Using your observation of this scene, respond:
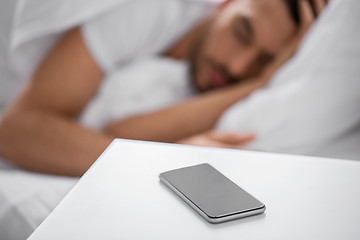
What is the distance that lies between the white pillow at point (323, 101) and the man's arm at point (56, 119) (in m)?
0.32

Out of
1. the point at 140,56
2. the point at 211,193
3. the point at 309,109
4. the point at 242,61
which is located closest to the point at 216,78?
the point at 242,61

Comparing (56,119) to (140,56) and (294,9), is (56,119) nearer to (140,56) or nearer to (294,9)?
(140,56)

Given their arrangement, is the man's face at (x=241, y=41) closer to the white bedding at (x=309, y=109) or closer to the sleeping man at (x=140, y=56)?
the sleeping man at (x=140, y=56)

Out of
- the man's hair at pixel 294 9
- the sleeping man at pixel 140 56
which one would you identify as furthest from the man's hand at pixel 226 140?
the man's hair at pixel 294 9

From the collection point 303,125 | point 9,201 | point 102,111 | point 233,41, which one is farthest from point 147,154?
point 233,41

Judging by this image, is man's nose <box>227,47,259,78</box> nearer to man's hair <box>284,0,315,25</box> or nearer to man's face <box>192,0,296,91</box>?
man's face <box>192,0,296,91</box>

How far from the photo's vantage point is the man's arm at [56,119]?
905 millimetres

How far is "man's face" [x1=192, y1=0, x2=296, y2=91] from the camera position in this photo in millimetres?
1025

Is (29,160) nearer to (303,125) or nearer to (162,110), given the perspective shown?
(162,110)

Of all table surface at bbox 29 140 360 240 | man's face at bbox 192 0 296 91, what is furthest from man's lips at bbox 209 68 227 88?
table surface at bbox 29 140 360 240

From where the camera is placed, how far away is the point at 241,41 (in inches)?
41.3

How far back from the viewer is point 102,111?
0.98m

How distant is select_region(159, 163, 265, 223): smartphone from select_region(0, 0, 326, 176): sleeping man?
1.40ft

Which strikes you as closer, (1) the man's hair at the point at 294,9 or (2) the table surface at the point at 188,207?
(2) the table surface at the point at 188,207
